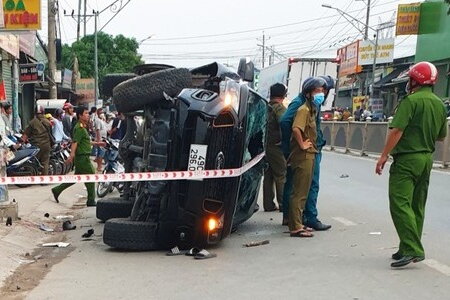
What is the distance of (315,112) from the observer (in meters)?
6.84

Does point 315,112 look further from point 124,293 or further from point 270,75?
point 270,75

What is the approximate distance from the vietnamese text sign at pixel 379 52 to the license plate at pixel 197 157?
45.9 metres

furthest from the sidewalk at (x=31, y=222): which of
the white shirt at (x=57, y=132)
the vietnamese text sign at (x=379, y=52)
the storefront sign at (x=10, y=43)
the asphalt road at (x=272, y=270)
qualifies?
the vietnamese text sign at (x=379, y=52)

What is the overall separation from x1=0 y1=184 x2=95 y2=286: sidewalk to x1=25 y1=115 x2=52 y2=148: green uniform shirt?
1.01 meters

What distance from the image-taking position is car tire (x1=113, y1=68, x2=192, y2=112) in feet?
19.3

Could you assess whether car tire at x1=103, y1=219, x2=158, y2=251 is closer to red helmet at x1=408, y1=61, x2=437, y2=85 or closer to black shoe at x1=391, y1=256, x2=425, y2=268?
black shoe at x1=391, y1=256, x2=425, y2=268

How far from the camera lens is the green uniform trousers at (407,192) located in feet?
16.9

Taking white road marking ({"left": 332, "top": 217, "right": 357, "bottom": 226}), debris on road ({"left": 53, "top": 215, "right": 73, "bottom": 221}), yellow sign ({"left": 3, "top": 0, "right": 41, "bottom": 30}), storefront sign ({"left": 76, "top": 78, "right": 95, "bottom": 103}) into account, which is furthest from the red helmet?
storefront sign ({"left": 76, "top": 78, "right": 95, "bottom": 103})

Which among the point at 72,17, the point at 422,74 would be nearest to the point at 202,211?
the point at 422,74

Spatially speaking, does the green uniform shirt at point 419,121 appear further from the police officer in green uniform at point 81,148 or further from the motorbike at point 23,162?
the motorbike at point 23,162

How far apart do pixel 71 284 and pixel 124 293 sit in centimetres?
60

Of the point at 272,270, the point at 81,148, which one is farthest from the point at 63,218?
the point at 272,270

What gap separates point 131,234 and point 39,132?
7376 mm

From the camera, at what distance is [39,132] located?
12.5 m
